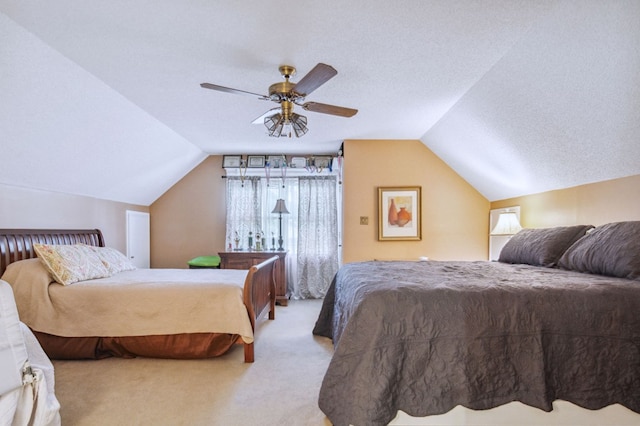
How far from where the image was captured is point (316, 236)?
5297mm

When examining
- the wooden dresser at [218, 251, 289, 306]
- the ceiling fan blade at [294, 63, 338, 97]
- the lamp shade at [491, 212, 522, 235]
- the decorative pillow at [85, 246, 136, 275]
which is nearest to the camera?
the ceiling fan blade at [294, 63, 338, 97]

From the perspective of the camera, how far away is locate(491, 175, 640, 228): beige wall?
8.45 ft

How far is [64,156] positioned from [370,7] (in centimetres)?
308

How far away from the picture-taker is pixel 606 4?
1.78 m

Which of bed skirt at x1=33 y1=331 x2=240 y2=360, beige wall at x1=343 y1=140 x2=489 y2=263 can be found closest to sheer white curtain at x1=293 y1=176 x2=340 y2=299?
beige wall at x1=343 y1=140 x2=489 y2=263

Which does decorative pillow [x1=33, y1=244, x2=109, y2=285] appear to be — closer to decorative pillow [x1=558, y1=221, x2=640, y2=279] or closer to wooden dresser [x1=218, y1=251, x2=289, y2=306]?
wooden dresser [x1=218, y1=251, x2=289, y2=306]

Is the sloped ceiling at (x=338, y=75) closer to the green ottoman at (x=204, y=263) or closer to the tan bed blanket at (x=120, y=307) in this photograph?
the tan bed blanket at (x=120, y=307)

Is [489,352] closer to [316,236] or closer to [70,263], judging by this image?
[70,263]

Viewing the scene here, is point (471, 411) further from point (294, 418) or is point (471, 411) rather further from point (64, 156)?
point (64, 156)

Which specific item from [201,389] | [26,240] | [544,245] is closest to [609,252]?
[544,245]

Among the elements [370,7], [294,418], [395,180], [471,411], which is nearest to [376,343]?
[471,411]

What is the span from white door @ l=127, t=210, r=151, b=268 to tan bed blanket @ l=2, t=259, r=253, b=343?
6.45 feet

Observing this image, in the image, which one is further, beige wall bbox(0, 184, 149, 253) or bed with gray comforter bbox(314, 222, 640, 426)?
beige wall bbox(0, 184, 149, 253)

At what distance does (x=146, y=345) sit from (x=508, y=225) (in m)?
3.91
